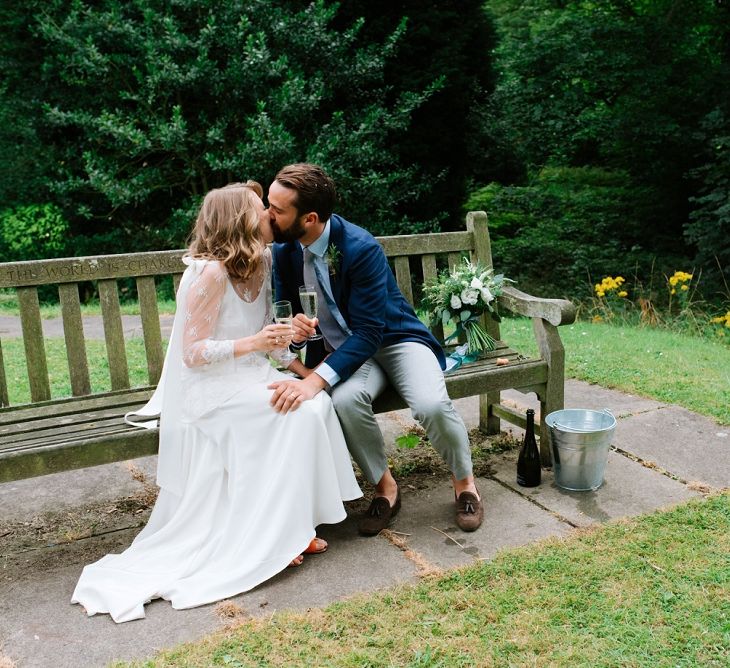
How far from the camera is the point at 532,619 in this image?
112 inches


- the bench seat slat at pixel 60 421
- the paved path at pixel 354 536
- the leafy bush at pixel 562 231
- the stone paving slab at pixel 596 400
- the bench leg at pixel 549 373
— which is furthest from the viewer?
the leafy bush at pixel 562 231

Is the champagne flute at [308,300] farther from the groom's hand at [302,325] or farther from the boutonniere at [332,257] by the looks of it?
the boutonniere at [332,257]

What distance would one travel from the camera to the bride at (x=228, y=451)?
3242 mm

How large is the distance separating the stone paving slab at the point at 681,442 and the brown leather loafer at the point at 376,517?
1643 millimetres

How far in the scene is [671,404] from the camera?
529 centimetres

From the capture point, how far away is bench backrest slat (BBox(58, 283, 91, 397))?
3905mm

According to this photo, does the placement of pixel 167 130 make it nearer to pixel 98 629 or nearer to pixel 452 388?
pixel 452 388

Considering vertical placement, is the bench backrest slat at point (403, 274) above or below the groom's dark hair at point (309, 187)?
below

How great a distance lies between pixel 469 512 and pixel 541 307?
125cm

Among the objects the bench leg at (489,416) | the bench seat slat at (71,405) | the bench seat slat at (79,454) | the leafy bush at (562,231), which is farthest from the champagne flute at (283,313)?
the leafy bush at (562,231)

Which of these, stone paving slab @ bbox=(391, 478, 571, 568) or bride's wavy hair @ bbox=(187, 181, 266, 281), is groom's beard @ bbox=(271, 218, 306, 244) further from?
stone paving slab @ bbox=(391, 478, 571, 568)

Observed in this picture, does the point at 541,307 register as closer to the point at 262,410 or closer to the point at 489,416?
the point at 489,416

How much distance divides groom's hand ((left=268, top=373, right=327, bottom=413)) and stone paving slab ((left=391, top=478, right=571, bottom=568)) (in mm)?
811

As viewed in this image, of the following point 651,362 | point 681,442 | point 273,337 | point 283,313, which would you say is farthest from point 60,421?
point 651,362
